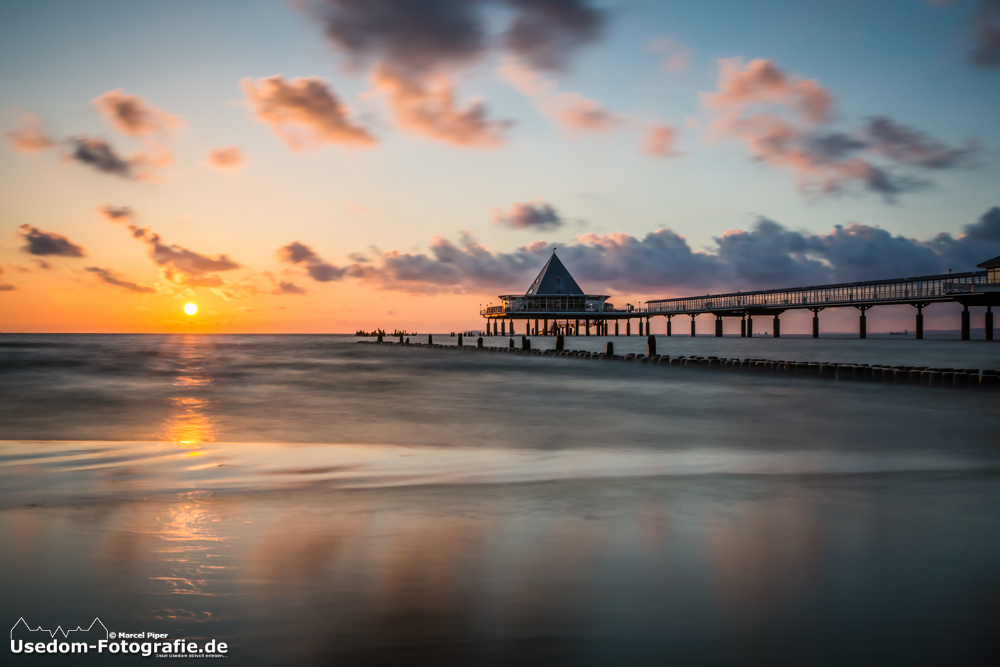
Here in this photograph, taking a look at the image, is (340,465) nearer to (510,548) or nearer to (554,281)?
(510,548)

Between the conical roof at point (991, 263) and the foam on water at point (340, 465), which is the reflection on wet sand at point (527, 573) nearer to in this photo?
the foam on water at point (340, 465)

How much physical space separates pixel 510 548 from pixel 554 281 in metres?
120

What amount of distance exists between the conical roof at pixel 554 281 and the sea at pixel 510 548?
112255 mm

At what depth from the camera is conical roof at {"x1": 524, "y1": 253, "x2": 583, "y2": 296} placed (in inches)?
4871

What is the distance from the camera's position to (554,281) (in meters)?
124

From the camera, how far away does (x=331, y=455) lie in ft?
31.8

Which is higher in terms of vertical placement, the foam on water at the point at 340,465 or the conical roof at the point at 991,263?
the conical roof at the point at 991,263

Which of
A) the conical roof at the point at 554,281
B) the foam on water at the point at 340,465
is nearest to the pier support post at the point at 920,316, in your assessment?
the conical roof at the point at 554,281

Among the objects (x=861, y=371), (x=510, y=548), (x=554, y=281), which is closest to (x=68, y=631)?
(x=510, y=548)

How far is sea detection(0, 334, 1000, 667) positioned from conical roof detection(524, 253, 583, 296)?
11226 centimetres

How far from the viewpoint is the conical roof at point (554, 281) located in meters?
124

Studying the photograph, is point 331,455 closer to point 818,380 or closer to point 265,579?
point 265,579

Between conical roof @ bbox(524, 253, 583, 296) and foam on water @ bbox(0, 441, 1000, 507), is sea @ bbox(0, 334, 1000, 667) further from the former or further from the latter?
conical roof @ bbox(524, 253, 583, 296)

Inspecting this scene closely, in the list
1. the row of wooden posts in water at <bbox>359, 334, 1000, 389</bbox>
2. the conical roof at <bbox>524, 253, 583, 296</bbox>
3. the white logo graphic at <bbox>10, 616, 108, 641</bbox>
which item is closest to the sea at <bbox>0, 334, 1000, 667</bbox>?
the white logo graphic at <bbox>10, 616, 108, 641</bbox>
